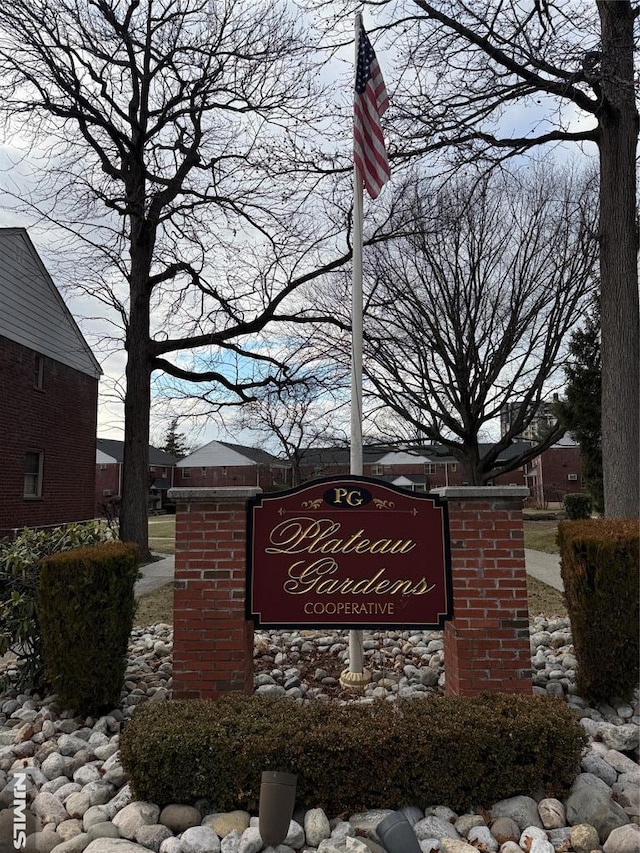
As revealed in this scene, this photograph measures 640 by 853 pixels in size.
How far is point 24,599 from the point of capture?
4613 mm

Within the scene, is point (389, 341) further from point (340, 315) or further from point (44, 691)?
point (44, 691)

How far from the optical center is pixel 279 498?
13.5 ft

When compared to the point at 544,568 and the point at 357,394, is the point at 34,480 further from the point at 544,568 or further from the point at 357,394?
the point at 357,394

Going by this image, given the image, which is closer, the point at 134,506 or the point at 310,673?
the point at 310,673

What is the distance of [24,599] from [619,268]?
25.6 feet

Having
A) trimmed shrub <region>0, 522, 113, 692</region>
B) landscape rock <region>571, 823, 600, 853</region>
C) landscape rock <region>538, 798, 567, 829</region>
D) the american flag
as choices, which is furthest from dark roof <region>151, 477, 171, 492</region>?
→ landscape rock <region>571, 823, 600, 853</region>

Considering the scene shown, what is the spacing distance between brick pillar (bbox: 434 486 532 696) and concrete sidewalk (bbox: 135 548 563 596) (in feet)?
17.3

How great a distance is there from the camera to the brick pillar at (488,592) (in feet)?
12.7

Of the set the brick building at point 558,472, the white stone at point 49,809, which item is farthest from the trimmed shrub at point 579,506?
the brick building at point 558,472

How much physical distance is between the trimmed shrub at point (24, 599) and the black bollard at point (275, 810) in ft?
9.03

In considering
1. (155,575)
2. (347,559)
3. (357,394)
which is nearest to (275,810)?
(347,559)

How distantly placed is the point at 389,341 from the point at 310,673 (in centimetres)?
919

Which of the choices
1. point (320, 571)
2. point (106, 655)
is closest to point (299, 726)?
point (320, 571)

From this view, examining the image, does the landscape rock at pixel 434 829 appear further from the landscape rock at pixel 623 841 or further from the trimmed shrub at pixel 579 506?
the trimmed shrub at pixel 579 506
